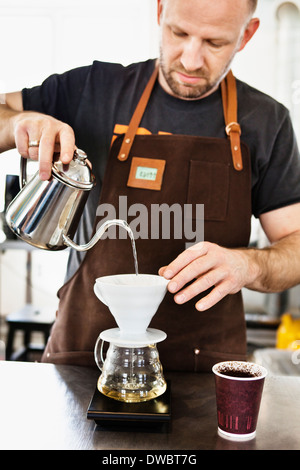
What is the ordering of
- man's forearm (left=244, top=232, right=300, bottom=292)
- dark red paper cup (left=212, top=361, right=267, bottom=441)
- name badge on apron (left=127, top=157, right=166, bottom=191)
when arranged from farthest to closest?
name badge on apron (left=127, top=157, right=166, bottom=191)
man's forearm (left=244, top=232, right=300, bottom=292)
dark red paper cup (left=212, top=361, right=267, bottom=441)

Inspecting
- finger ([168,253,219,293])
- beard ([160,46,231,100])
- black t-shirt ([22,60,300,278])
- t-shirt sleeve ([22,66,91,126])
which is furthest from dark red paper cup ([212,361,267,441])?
t-shirt sleeve ([22,66,91,126])

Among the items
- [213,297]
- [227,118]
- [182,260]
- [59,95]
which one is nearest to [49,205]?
[182,260]

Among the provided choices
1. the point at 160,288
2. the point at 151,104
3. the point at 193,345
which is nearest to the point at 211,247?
the point at 160,288

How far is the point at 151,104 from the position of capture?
1.78 m

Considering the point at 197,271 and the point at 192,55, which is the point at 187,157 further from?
the point at 197,271

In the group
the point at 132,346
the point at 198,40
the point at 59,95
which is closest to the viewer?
the point at 132,346

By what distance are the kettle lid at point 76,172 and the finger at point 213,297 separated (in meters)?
0.43

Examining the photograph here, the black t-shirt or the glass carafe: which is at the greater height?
the black t-shirt

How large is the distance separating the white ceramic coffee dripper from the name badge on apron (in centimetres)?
51

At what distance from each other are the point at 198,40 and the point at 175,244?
0.65 m

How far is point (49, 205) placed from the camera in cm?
136

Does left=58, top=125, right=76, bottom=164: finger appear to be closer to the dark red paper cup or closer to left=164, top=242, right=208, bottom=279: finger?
left=164, top=242, right=208, bottom=279: finger

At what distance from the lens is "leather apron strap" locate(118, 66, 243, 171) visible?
5.49 feet
